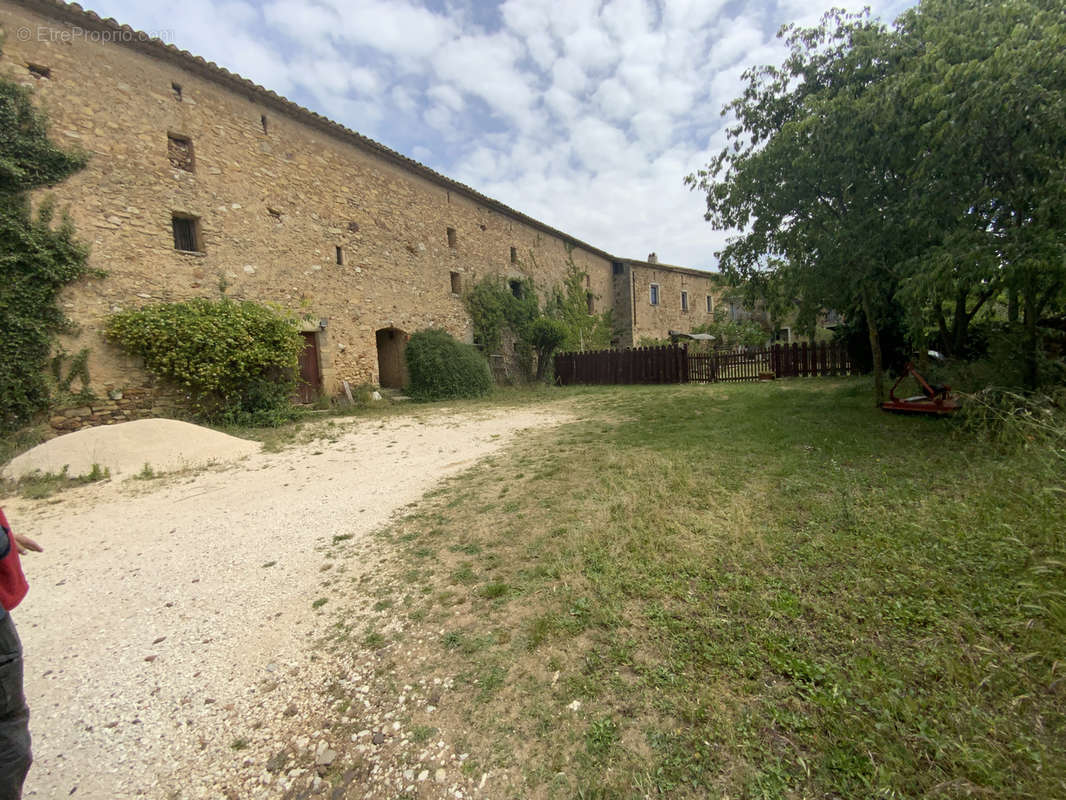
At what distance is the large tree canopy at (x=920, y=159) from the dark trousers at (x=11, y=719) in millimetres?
6918

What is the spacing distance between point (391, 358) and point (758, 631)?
1400 cm

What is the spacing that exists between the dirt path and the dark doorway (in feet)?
20.4

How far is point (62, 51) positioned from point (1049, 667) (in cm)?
1436

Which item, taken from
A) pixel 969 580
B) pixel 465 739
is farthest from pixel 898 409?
pixel 465 739

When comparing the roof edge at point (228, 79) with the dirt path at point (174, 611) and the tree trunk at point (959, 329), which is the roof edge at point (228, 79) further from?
the tree trunk at point (959, 329)

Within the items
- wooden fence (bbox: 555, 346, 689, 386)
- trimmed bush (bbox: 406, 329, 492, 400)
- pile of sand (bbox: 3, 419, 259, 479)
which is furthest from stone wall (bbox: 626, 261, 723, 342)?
pile of sand (bbox: 3, 419, 259, 479)

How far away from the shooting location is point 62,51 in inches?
310

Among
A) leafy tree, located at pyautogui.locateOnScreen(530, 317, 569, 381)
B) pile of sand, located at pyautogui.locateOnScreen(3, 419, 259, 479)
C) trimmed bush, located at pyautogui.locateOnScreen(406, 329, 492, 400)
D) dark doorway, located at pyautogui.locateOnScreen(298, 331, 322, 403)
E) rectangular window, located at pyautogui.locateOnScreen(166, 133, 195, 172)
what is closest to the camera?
pile of sand, located at pyautogui.locateOnScreen(3, 419, 259, 479)

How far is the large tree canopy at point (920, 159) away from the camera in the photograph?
4145mm

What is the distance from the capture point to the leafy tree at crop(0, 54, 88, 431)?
23.0ft

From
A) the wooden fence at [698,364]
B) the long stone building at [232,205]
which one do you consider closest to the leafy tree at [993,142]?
the wooden fence at [698,364]

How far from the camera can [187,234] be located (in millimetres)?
9648

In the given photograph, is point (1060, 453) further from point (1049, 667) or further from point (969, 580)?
point (1049, 667)

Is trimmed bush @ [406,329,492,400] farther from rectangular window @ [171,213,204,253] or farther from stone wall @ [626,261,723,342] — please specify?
stone wall @ [626,261,723,342]
